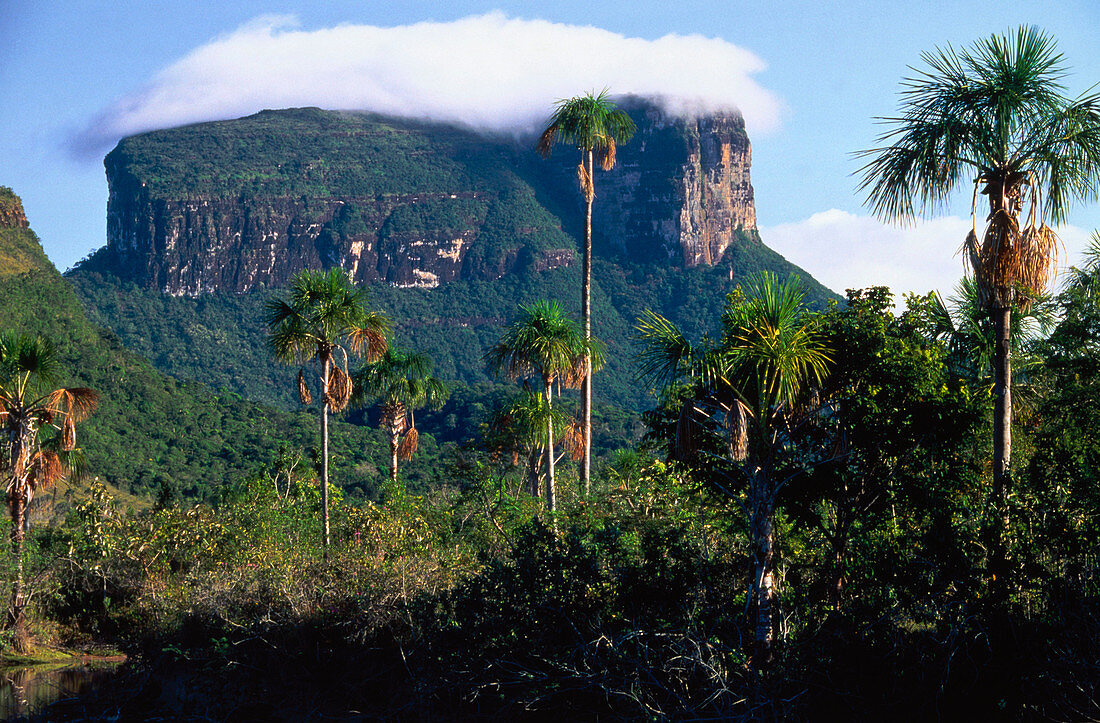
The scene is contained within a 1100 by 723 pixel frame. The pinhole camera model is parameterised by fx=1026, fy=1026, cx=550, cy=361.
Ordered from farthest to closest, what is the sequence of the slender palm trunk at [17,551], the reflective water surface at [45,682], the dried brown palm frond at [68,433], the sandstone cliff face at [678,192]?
1. the sandstone cliff face at [678,192]
2. the dried brown palm frond at [68,433]
3. the slender palm trunk at [17,551]
4. the reflective water surface at [45,682]

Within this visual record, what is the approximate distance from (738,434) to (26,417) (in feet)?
50.6

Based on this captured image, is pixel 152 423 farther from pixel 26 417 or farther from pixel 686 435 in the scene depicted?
pixel 686 435

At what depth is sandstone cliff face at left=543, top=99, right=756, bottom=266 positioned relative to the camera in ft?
447

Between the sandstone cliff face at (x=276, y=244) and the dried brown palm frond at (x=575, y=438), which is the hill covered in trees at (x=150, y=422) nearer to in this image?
the dried brown palm frond at (x=575, y=438)

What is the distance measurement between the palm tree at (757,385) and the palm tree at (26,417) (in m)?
13.9

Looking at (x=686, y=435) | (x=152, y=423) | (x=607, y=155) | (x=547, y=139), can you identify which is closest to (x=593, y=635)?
(x=686, y=435)

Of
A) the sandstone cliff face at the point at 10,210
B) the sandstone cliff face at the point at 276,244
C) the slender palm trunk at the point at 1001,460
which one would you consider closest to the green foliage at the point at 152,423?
the sandstone cliff face at the point at 10,210

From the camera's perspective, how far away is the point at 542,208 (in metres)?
148

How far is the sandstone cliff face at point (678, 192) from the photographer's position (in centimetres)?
13612

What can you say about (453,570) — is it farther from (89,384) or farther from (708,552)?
(89,384)

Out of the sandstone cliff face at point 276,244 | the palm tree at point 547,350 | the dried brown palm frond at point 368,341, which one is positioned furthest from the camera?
the sandstone cliff face at point 276,244

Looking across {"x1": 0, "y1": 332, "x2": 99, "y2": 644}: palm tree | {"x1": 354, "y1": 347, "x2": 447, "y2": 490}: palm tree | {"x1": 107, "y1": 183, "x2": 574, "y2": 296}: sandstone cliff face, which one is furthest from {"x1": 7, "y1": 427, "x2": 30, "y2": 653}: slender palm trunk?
{"x1": 107, "y1": 183, "x2": 574, "y2": 296}: sandstone cliff face

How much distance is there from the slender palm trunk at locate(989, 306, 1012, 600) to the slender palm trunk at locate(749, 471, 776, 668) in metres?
2.29

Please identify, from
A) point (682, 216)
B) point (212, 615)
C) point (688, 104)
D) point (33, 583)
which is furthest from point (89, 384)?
point (688, 104)
